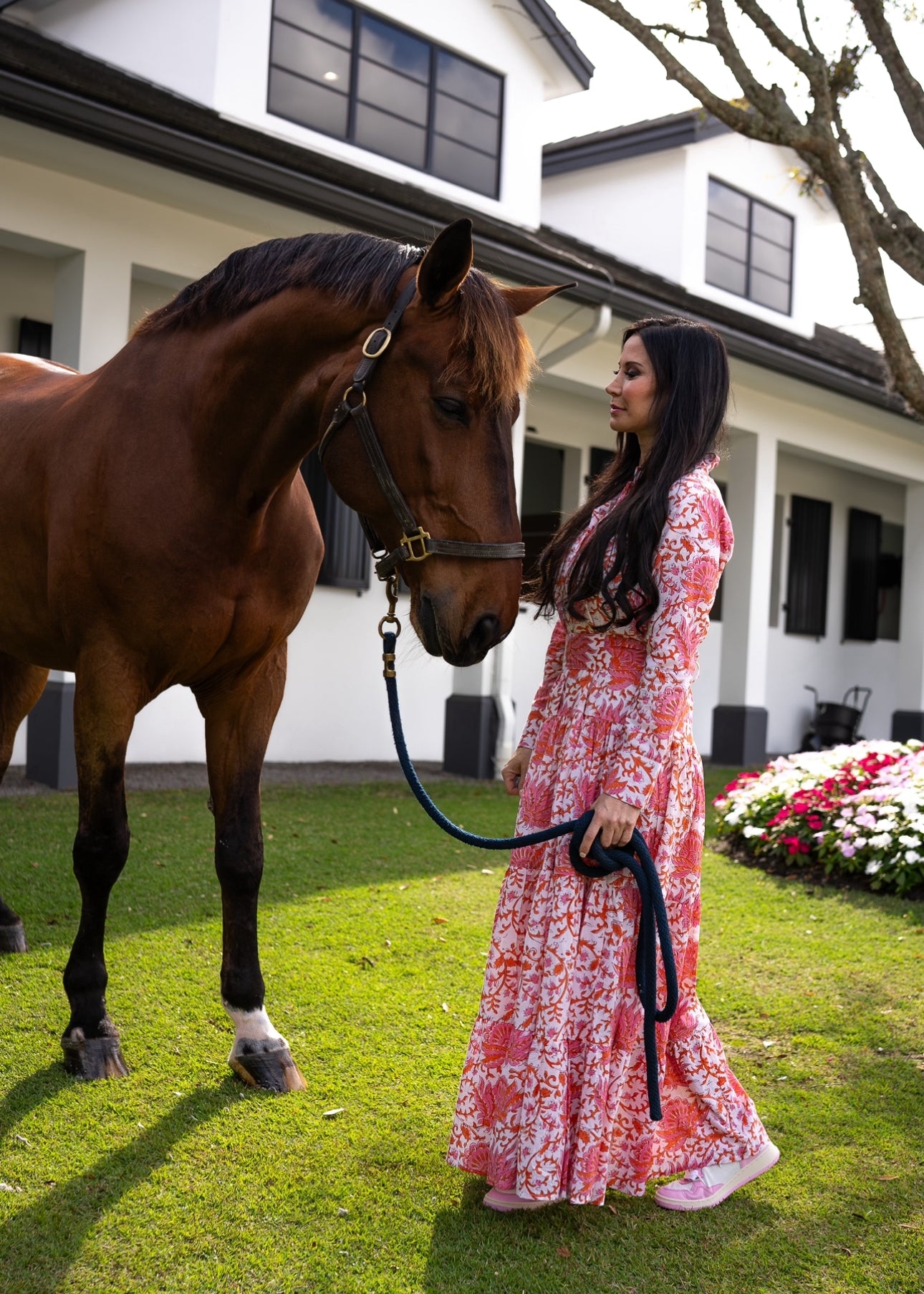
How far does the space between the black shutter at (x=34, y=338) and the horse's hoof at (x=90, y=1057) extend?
19.5ft

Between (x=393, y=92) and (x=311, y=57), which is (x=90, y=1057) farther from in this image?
(x=393, y=92)

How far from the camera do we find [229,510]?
9.22 ft

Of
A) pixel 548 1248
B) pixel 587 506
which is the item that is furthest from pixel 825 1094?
pixel 587 506

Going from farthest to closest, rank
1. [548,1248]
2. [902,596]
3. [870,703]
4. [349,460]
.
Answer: [870,703] < [902,596] < [349,460] < [548,1248]

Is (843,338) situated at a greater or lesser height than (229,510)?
greater

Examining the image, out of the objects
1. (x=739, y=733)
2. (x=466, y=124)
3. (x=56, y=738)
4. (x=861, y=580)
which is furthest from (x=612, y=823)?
(x=861, y=580)

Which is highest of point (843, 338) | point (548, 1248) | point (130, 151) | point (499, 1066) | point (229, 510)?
point (843, 338)

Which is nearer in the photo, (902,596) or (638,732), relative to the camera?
(638,732)

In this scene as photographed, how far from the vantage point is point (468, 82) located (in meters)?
10.1

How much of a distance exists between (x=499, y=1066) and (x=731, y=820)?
4.57m

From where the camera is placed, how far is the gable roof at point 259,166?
18.9ft

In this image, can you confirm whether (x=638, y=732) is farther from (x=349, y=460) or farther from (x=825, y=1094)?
(x=825, y=1094)

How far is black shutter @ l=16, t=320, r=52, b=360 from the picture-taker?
25.8 feet

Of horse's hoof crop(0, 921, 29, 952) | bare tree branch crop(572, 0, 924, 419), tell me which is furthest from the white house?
horse's hoof crop(0, 921, 29, 952)
